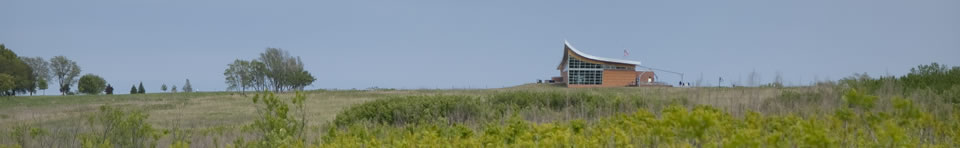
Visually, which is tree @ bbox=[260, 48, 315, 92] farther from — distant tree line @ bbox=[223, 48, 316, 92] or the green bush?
the green bush

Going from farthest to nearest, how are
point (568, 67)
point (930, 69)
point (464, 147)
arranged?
point (568, 67) → point (930, 69) → point (464, 147)

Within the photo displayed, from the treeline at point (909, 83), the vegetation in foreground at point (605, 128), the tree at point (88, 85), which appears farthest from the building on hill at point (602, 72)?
the tree at point (88, 85)

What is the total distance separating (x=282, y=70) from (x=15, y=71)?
17370 mm

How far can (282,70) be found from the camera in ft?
163

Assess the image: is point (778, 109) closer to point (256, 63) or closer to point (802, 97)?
point (802, 97)

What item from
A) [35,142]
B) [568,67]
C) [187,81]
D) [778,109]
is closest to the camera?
[35,142]

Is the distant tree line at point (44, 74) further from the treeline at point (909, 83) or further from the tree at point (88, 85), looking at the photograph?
the treeline at point (909, 83)

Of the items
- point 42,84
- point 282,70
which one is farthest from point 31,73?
point 282,70

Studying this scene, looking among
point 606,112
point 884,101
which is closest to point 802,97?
point 884,101

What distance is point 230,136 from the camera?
7926mm

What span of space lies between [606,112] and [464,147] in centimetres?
535

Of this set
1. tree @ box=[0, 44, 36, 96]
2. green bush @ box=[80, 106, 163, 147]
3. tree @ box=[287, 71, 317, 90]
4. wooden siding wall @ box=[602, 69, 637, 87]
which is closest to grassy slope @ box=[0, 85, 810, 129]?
green bush @ box=[80, 106, 163, 147]

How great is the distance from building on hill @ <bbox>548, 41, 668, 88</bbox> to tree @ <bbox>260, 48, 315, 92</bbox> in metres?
23.1

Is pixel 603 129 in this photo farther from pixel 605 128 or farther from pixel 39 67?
pixel 39 67
